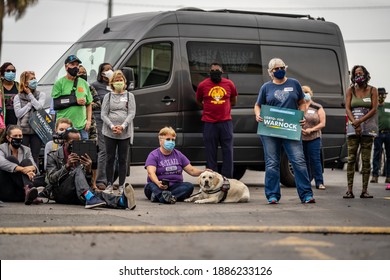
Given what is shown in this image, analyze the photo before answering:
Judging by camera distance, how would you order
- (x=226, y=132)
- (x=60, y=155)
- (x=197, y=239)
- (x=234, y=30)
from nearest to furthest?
1. (x=197, y=239)
2. (x=60, y=155)
3. (x=226, y=132)
4. (x=234, y=30)

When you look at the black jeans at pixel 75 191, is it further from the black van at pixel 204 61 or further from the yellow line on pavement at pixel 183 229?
the black van at pixel 204 61

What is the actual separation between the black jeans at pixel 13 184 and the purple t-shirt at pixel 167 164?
64.0 inches

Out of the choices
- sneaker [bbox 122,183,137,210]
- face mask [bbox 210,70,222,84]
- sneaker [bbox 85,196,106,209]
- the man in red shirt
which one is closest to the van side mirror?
the man in red shirt

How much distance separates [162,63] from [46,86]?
185 cm

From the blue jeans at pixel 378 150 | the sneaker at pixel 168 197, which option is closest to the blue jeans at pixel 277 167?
the sneaker at pixel 168 197

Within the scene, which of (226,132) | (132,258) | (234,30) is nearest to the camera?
(132,258)

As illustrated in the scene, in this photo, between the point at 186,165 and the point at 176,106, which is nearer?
the point at 186,165

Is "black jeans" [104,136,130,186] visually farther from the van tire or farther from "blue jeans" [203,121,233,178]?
the van tire

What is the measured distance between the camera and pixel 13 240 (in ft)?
32.8

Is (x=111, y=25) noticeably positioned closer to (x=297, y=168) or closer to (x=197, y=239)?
(x=297, y=168)

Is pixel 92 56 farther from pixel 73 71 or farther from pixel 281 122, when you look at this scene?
pixel 281 122

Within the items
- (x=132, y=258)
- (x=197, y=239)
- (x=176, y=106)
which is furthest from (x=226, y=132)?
(x=132, y=258)

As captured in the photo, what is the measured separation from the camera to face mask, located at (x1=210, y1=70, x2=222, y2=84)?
1722cm

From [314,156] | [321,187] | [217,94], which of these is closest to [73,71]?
[217,94]
